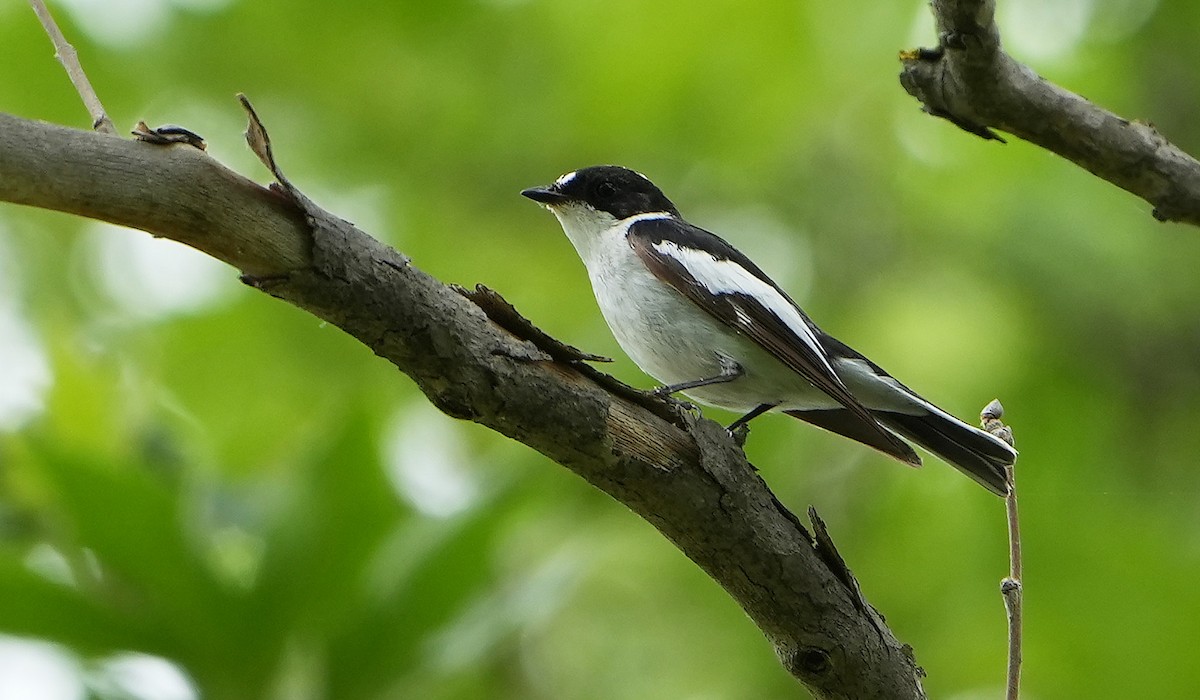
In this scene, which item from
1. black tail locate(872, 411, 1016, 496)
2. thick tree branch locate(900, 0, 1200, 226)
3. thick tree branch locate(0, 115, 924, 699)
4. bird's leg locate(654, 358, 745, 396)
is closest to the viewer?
thick tree branch locate(0, 115, 924, 699)

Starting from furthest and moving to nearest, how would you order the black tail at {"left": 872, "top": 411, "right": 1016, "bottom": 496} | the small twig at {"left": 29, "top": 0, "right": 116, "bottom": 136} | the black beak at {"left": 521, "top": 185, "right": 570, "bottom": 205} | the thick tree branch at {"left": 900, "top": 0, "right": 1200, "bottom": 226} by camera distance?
the black beak at {"left": 521, "top": 185, "right": 570, "bottom": 205} → the black tail at {"left": 872, "top": 411, "right": 1016, "bottom": 496} → the thick tree branch at {"left": 900, "top": 0, "right": 1200, "bottom": 226} → the small twig at {"left": 29, "top": 0, "right": 116, "bottom": 136}

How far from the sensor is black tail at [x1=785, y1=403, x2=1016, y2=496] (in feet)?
10.2

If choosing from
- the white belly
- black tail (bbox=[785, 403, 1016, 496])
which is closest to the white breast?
the white belly

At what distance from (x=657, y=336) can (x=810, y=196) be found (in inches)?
115

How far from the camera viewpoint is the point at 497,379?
1999 millimetres

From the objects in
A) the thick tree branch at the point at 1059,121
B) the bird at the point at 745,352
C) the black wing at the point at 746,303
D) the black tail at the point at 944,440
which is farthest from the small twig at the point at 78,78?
the black tail at the point at 944,440

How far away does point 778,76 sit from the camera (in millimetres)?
5715

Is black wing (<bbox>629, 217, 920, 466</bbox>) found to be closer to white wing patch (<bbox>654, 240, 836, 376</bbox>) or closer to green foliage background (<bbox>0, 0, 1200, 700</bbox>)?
white wing patch (<bbox>654, 240, 836, 376</bbox>)

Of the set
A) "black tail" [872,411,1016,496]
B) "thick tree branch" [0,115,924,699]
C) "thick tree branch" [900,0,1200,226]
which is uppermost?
"black tail" [872,411,1016,496]

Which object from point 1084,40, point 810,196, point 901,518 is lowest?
point 901,518

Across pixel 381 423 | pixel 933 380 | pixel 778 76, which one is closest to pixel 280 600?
pixel 381 423

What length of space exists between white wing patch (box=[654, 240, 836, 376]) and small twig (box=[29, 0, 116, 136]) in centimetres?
174

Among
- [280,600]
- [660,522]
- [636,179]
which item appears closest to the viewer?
[660,522]

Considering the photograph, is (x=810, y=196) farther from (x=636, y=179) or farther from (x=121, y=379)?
(x=121, y=379)
